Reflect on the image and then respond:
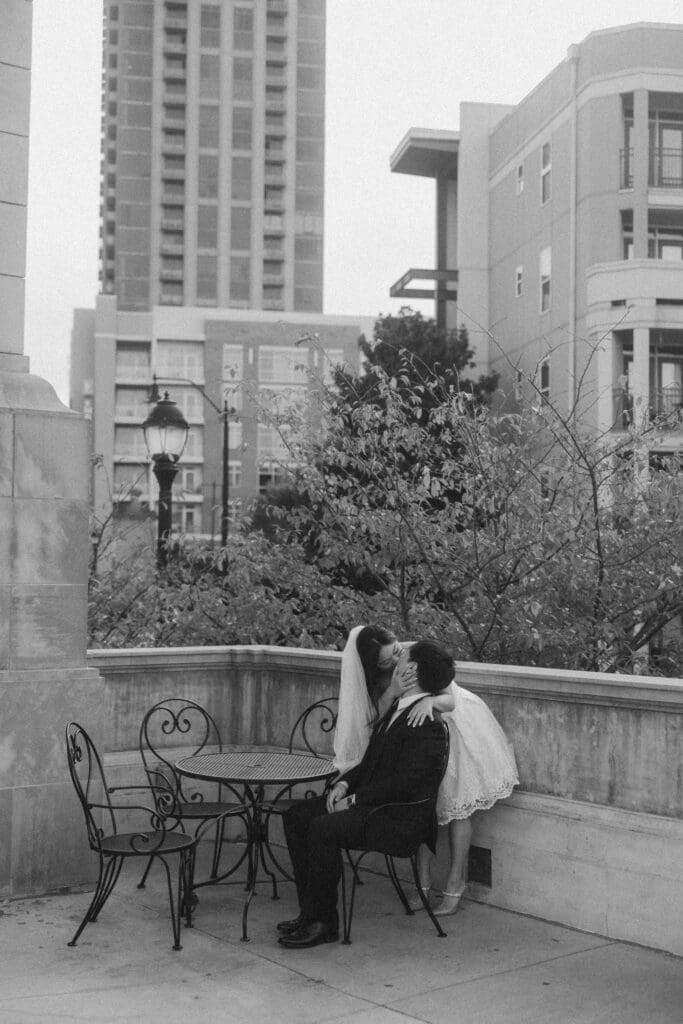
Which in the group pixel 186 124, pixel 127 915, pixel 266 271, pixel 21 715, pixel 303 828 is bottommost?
pixel 127 915

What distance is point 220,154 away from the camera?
4796 inches

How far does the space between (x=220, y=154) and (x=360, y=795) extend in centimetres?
12130

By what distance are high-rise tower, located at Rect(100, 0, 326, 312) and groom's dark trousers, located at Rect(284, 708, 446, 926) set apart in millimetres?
116111

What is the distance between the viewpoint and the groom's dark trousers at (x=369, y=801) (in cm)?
655

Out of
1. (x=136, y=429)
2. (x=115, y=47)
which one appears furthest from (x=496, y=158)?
(x=115, y=47)

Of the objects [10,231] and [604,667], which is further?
[604,667]

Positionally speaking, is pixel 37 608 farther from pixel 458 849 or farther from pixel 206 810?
pixel 458 849

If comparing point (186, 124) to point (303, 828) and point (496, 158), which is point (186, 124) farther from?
point (303, 828)

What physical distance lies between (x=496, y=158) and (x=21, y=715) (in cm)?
3900

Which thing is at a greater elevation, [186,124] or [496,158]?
[186,124]

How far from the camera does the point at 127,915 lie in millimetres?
7035

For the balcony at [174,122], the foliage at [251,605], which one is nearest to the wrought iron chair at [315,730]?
the foliage at [251,605]

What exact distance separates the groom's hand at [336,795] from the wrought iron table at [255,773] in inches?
12.3

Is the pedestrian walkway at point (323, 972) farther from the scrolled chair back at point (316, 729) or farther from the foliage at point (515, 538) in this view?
the foliage at point (515, 538)
